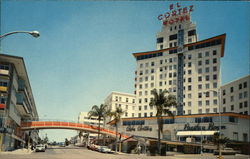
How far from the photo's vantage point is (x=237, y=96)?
90.9 metres

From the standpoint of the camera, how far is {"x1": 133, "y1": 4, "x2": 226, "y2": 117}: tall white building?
326ft

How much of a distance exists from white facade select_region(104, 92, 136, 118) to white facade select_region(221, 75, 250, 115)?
192ft

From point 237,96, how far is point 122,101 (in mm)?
68199

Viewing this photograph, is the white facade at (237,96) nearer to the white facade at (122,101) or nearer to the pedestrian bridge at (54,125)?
the pedestrian bridge at (54,125)

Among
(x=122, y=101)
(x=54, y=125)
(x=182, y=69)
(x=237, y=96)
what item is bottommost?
(x=54, y=125)

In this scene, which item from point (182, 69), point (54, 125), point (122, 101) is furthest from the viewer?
point (122, 101)

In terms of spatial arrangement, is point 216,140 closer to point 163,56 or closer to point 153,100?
point 153,100

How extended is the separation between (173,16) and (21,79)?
226ft

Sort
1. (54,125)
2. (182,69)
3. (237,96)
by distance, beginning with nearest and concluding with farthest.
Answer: (54,125) < (237,96) < (182,69)

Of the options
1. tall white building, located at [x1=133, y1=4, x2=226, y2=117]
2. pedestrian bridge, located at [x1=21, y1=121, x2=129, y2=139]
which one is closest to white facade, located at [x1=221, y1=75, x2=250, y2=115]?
tall white building, located at [x1=133, y1=4, x2=226, y2=117]

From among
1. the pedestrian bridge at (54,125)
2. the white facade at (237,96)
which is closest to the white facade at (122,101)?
the pedestrian bridge at (54,125)

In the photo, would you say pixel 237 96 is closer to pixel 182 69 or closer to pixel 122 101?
pixel 182 69

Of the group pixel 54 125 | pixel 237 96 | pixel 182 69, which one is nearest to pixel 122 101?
pixel 182 69

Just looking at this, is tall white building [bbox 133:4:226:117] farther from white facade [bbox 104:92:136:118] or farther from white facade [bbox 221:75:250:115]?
white facade [bbox 104:92:136:118]
